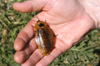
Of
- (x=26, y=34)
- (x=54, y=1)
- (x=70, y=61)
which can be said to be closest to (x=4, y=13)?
(x=26, y=34)

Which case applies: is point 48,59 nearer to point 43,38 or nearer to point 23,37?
point 43,38

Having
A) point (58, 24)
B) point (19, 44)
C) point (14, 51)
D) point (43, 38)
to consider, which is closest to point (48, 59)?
point (43, 38)

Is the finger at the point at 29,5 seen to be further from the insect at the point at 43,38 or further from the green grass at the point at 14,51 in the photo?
the green grass at the point at 14,51

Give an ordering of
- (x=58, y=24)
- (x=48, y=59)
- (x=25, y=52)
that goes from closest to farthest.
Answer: (x=25, y=52) < (x=48, y=59) < (x=58, y=24)

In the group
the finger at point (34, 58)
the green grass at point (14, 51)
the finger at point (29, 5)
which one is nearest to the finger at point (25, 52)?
the finger at point (34, 58)

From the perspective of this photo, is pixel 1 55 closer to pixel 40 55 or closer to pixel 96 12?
pixel 40 55

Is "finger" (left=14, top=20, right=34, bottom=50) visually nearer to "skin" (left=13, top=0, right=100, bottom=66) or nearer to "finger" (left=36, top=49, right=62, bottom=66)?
"skin" (left=13, top=0, right=100, bottom=66)
